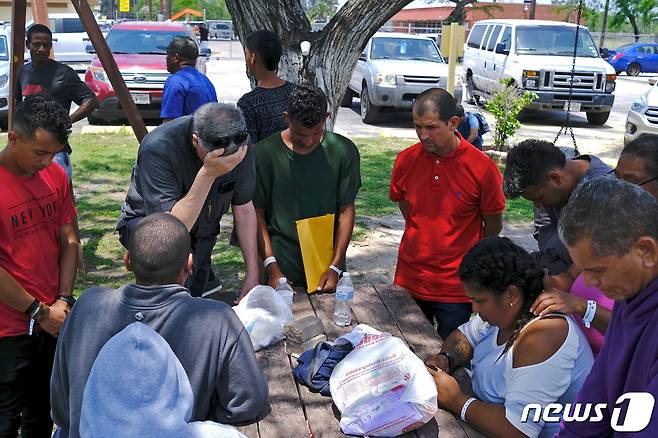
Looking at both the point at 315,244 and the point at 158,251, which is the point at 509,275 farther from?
the point at 315,244

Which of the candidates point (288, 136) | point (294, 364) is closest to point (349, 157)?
point (288, 136)

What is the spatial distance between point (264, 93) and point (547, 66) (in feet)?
37.3

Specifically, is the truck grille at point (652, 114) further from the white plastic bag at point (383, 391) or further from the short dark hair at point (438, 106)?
the white plastic bag at point (383, 391)

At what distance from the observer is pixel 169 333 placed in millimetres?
2051

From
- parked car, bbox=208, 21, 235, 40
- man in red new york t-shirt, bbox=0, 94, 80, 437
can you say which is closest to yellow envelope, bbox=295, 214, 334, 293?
man in red new york t-shirt, bbox=0, 94, 80, 437

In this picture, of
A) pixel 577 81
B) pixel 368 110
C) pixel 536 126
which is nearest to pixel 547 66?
pixel 577 81

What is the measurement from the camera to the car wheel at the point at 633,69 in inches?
1243

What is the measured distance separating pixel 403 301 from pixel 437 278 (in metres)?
0.23

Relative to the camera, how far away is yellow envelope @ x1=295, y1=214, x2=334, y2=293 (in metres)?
3.78

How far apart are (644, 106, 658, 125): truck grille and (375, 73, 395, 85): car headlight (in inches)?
185

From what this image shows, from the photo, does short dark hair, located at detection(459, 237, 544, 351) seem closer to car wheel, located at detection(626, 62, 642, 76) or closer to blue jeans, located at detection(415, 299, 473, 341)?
blue jeans, located at detection(415, 299, 473, 341)

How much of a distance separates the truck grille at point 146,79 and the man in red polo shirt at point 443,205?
984cm

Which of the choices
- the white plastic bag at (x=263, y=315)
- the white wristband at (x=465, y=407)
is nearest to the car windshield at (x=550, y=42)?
the white plastic bag at (x=263, y=315)

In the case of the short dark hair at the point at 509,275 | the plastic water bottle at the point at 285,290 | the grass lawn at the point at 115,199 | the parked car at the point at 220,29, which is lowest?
the grass lawn at the point at 115,199
